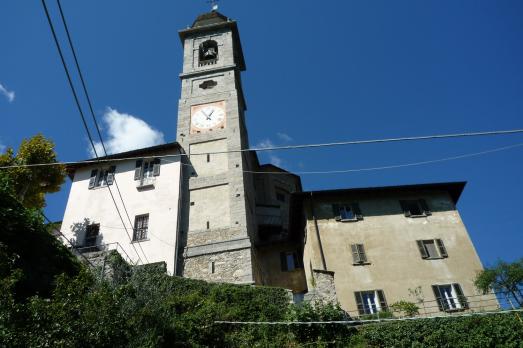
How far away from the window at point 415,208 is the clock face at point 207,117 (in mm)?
13219

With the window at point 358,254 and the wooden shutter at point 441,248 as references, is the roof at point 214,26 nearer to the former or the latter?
the window at point 358,254

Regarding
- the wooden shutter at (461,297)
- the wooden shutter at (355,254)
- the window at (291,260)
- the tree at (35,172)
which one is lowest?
the wooden shutter at (461,297)

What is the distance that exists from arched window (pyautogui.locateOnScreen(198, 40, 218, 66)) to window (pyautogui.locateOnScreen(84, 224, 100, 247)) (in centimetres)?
1619

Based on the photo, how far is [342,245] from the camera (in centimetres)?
2047

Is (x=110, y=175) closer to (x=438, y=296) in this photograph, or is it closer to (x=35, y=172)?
(x=35, y=172)

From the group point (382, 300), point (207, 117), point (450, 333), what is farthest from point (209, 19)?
point (450, 333)

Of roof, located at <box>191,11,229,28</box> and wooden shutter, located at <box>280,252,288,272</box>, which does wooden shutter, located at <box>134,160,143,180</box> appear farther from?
roof, located at <box>191,11,229,28</box>

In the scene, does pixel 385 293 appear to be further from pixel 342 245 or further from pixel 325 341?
pixel 325 341

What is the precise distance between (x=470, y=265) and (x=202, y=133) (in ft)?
58.3

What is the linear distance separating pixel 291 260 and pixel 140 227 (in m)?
8.83

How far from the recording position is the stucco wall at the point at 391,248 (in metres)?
18.9

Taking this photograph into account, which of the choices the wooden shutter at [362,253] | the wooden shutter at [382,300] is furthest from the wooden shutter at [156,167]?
the wooden shutter at [382,300]

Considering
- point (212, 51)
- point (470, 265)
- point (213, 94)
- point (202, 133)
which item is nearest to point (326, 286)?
point (470, 265)

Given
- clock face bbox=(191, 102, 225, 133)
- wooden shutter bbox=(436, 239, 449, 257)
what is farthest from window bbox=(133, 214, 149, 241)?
wooden shutter bbox=(436, 239, 449, 257)
